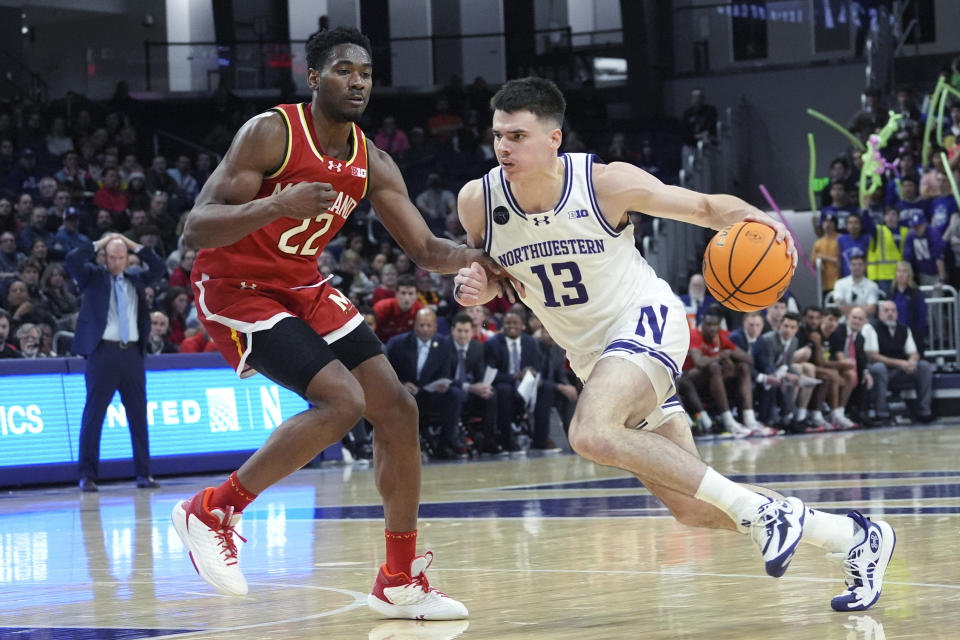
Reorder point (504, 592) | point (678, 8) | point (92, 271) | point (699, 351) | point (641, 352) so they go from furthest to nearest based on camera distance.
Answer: point (678, 8) → point (699, 351) → point (92, 271) → point (504, 592) → point (641, 352)

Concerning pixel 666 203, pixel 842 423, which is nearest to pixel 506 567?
pixel 666 203

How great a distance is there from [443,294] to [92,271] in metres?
5.84

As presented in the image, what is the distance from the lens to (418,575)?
4750mm

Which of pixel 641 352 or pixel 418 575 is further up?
pixel 641 352

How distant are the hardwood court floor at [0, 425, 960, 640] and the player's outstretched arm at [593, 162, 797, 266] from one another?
1.24 metres

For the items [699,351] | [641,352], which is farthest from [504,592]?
[699,351]

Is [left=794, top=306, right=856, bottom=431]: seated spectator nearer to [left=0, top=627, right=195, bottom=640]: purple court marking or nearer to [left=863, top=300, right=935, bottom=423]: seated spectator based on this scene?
[left=863, top=300, right=935, bottom=423]: seated spectator

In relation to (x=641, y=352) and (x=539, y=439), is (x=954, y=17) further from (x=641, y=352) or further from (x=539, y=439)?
(x=641, y=352)

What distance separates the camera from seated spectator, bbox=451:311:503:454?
13.6 metres

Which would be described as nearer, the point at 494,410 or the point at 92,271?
the point at 92,271

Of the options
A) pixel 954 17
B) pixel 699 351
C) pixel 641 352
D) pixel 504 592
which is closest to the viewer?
pixel 641 352

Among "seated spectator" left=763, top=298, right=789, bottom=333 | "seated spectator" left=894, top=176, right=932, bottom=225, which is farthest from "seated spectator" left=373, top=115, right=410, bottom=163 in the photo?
"seated spectator" left=894, top=176, right=932, bottom=225

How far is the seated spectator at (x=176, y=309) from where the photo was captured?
44.6ft

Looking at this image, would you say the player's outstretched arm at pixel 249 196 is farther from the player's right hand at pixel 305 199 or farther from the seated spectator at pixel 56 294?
the seated spectator at pixel 56 294
